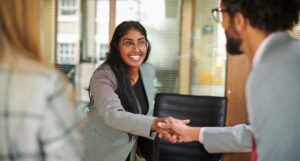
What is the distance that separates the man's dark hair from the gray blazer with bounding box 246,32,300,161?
0.12m

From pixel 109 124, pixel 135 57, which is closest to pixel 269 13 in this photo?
pixel 109 124

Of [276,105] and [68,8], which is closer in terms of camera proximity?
[276,105]

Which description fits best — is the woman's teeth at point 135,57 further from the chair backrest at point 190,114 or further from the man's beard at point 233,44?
the man's beard at point 233,44

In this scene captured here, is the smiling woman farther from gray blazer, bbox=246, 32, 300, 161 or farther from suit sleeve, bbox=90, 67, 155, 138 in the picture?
gray blazer, bbox=246, 32, 300, 161

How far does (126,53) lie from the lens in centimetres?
234

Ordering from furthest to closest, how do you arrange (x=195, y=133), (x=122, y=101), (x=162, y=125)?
(x=122, y=101) < (x=162, y=125) < (x=195, y=133)

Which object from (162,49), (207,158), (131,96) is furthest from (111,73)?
(162,49)

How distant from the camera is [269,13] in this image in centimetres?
108

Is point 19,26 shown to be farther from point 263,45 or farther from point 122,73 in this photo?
point 122,73

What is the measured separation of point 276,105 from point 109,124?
4.11ft

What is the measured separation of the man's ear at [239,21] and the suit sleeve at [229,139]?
459 mm

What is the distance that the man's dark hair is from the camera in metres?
1.08

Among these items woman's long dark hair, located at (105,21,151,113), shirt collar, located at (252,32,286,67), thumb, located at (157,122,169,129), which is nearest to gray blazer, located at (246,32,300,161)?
shirt collar, located at (252,32,286,67)

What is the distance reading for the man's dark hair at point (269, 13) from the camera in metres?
1.08
